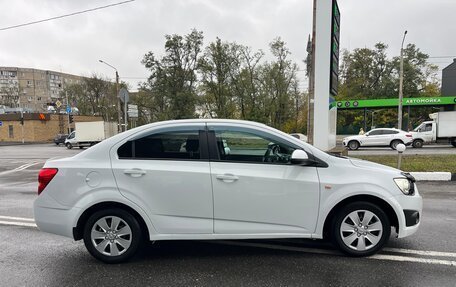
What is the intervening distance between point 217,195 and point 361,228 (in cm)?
175

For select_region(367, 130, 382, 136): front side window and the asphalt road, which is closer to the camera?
the asphalt road

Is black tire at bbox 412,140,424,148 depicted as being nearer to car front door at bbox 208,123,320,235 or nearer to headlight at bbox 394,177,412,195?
headlight at bbox 394,177,412,195

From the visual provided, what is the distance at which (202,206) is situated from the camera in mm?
3504

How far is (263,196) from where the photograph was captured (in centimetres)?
346

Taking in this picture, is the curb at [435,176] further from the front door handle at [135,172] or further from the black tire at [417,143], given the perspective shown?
the black tire at [417,143]

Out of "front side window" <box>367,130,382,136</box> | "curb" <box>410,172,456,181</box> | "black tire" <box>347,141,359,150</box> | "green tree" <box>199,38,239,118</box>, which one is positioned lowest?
"curb" <box>410,172,456,181</box>

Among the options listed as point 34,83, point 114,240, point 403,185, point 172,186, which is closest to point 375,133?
point 403,185

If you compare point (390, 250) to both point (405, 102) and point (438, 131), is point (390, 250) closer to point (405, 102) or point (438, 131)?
point (438, 131)

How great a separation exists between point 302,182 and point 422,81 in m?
51.4

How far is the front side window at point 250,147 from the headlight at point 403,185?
4.15ft

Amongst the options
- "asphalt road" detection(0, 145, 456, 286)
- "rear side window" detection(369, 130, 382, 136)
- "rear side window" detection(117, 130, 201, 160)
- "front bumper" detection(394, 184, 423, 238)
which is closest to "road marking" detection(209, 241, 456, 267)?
"asphalt road" detection(0, 145, 456, 286)

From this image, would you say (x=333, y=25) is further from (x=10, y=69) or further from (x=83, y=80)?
(x=10, y=69)

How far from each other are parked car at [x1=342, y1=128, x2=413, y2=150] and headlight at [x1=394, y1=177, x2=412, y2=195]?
1760cm

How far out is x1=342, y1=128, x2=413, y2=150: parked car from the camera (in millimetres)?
19594
